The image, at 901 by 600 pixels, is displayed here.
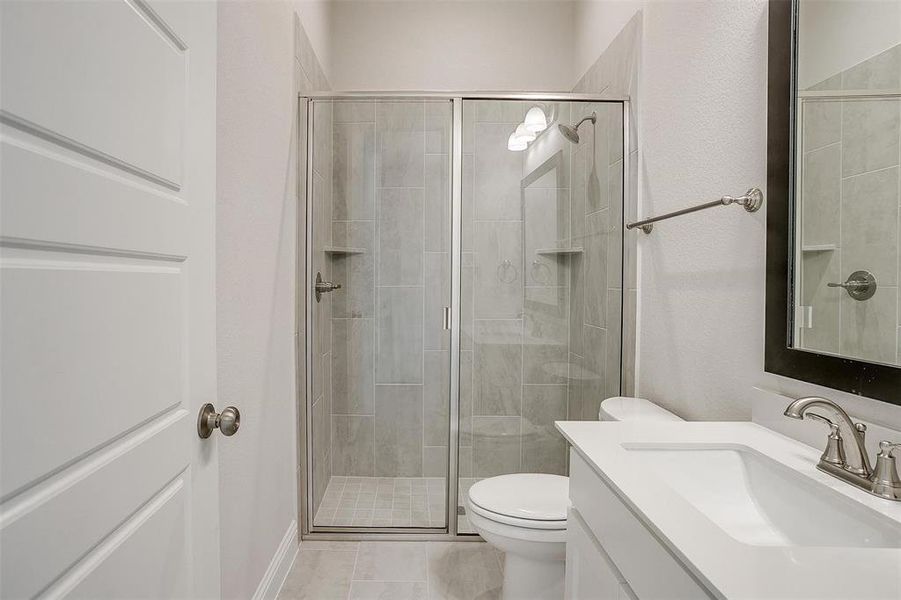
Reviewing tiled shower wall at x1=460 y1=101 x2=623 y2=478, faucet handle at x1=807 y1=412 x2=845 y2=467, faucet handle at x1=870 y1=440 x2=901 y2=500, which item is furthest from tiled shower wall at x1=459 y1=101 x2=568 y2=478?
faucet handle at x1=870 y1=440 x2=901 y2=500

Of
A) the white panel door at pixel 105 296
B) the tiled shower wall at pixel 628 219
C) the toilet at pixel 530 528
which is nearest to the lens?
the white panel door at pixel 105 296

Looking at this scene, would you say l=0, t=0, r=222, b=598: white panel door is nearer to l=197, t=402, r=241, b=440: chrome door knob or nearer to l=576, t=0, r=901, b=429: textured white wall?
l=197, t=402, r=241, b=440: chrome door knob

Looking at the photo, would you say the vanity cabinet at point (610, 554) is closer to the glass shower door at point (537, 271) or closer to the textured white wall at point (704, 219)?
the textured white wall at point (704, 219)

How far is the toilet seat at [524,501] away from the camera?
1.58 meters

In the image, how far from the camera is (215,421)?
94cm

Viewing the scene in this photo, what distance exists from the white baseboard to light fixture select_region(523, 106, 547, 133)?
1.92 m

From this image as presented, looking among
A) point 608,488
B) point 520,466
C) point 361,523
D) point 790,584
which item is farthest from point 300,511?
point 790,584

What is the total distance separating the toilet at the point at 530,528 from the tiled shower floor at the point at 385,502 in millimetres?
555

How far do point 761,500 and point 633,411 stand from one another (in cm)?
73

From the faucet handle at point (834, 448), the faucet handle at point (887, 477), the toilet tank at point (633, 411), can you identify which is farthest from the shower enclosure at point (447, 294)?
the faucet handle at point (887, 477)

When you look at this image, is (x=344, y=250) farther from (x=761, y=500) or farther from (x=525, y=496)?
(x=761, y=500)

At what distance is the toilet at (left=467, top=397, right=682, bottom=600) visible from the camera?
158 cm

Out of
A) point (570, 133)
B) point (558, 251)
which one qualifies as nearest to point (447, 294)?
point (558, 251)

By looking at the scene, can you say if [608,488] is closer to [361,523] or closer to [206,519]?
[206,519]
